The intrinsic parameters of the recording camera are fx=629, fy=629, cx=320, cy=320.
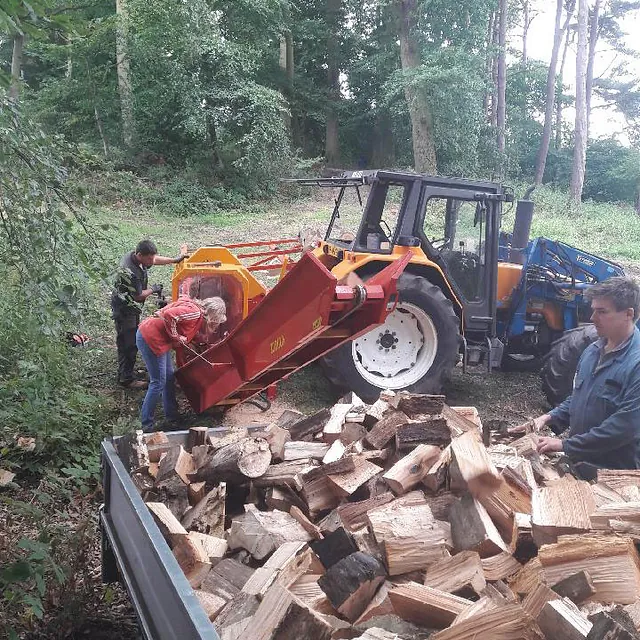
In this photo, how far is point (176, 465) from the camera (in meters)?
2.96

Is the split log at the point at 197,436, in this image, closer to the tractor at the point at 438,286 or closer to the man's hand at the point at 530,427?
the man's hand at the point at 530,427

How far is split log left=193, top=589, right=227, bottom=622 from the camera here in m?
2.19

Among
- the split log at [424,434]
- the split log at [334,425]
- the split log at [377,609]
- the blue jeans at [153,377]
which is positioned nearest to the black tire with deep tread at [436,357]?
the blue jeans at [153,377]

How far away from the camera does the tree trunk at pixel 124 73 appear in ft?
54.6

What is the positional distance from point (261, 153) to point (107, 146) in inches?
177

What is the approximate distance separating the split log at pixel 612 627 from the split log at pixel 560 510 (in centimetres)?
50

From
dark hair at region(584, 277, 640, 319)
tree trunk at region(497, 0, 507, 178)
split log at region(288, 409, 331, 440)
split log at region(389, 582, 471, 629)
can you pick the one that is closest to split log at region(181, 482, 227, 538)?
split log at region(288, 409, 331, 440)

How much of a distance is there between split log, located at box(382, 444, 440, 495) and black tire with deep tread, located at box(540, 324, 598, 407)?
3325 millimetres

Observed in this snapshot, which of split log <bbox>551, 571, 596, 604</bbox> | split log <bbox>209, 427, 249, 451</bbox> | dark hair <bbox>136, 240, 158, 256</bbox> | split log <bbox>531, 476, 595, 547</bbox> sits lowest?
split log <bbox>209, 427, 249, 451</bbox>

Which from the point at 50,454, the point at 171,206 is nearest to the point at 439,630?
the point at 50,454

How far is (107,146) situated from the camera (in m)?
18.3

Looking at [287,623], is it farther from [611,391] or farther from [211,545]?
[611,391]

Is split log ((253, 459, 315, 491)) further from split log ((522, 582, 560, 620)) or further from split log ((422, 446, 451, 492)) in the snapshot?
→ split log ((522, 582, 560, 620))

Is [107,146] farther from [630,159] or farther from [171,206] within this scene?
[630,159]
